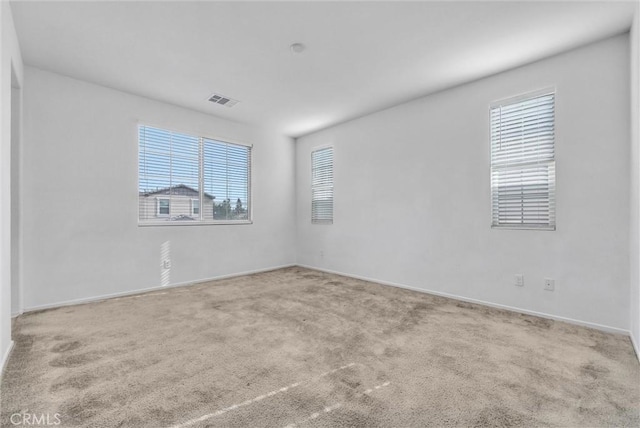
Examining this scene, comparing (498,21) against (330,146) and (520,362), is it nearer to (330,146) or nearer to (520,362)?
(520,362)

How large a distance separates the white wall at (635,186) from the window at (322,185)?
153 inches

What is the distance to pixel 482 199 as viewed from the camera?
3.52 m

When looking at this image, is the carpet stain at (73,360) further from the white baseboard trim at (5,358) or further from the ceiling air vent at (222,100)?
the ceiling air vent at (222,100)

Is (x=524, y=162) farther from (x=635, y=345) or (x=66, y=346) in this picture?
(x=66, y=346)

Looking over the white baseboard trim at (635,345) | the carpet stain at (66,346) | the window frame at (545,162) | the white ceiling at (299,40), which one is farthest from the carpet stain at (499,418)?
the carpet stain at (66,346)

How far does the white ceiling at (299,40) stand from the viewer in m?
2.37

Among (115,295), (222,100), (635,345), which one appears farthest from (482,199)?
(115,295)

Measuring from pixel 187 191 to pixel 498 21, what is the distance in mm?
4438

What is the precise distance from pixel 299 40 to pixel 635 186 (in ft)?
10.3

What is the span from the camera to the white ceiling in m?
2.37

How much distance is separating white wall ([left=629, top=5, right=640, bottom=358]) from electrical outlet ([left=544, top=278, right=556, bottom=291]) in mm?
554

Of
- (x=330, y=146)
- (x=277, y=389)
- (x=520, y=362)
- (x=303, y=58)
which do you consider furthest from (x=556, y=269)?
(x=330, y=146)

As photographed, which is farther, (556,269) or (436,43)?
(556,269)

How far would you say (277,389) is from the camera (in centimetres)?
179
